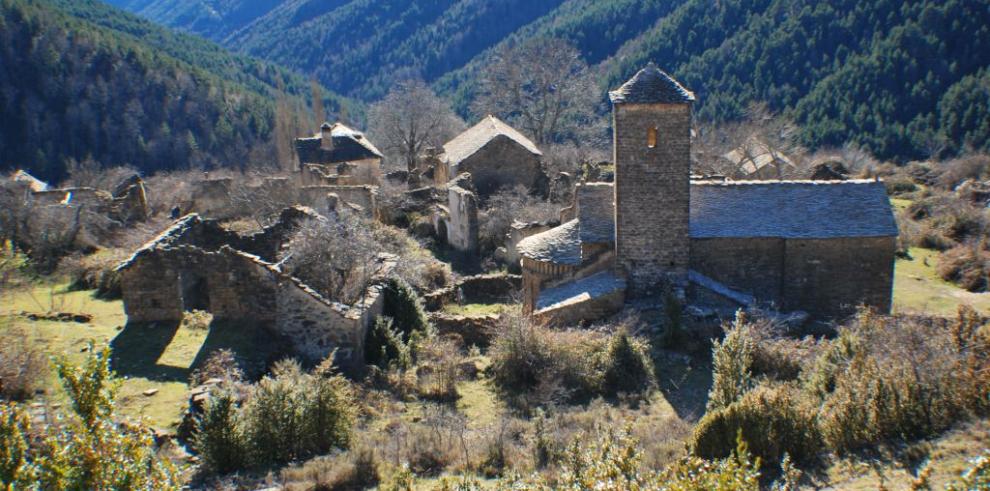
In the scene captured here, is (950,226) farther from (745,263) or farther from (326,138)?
(326,138)

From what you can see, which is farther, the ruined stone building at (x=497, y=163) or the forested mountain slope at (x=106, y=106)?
the forested mountain slope at (x=106, y=106)

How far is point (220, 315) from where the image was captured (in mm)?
14477

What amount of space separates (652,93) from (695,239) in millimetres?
3919

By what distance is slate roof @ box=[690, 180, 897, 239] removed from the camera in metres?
18.1

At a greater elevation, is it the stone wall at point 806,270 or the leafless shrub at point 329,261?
the leafless shrub at point 329,261

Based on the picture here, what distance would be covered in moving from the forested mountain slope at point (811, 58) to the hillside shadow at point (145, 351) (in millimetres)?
54206

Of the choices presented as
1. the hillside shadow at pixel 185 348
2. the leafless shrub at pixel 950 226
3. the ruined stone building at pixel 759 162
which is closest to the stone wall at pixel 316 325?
the hillside shadow at pixel 185 348

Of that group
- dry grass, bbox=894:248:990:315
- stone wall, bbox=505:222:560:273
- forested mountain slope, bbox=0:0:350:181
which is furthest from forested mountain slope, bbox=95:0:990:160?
stone wall, bbox=505:222:560:273

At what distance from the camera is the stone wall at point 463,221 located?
2569cm

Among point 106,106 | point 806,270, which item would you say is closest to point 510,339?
point 806,270

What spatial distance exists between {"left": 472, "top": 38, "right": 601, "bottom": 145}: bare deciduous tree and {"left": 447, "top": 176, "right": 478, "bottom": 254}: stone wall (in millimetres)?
19355

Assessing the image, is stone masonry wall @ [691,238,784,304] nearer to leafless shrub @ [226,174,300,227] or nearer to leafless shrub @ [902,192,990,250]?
leafless shrub @ [226,174,300,227]

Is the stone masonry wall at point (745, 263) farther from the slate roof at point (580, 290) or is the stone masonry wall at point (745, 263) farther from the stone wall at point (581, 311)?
the stone wall at point (581, 311)

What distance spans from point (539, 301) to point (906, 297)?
535 inches
